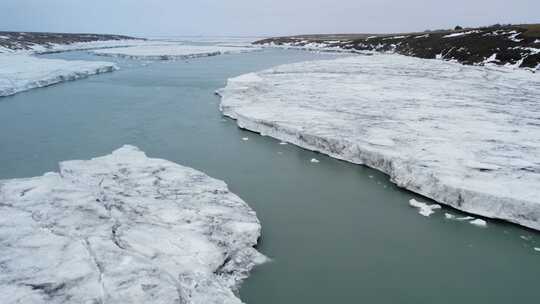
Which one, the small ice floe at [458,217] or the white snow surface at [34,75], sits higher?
the white snow surface at [34,75]

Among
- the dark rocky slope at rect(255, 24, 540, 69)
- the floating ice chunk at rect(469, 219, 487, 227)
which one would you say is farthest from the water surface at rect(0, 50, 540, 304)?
the dark rocky slope at rect(255, 24, 540, 69)

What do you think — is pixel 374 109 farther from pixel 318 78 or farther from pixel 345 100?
pixel 318 78

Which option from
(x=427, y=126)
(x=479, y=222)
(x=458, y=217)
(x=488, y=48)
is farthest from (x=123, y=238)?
(x=488, y=48)

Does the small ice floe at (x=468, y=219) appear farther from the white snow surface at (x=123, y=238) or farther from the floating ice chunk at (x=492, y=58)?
the floating ice chunk at (x=492, y=58)

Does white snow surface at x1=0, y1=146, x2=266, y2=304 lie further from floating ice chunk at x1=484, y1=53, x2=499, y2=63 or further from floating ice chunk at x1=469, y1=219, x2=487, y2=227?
floating ice chunk at x1=484, y1=53, x2=499, y2=63


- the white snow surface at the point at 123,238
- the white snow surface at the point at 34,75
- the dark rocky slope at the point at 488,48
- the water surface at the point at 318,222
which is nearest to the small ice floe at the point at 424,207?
the water surface at the point at 318,222

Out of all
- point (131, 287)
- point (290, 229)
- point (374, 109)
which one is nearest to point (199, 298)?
point (131, 287)
